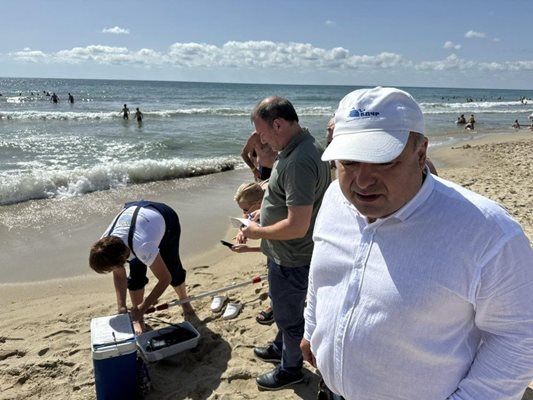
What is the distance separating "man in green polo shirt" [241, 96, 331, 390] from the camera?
254 cm

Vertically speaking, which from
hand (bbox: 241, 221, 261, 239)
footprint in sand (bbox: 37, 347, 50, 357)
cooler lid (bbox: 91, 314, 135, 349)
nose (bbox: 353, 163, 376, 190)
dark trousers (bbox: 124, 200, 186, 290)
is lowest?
footprint in sand (bbox: 37, 347, 50, 357)

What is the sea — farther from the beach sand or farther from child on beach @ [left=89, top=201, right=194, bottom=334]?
child on beach @ [left=89, top=201, right=194, bottom=334]

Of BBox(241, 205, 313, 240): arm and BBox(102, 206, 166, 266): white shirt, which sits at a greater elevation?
BBox(241, 205, 313, 240): arm

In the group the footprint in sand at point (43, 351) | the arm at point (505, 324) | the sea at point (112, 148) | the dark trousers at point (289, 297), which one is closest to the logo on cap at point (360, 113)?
the arm at point (505, 324)

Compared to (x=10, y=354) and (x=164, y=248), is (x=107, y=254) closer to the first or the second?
(x=164, y=248)

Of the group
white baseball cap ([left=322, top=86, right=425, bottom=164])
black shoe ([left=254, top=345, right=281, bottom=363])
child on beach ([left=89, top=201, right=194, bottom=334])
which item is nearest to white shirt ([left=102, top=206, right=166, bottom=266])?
child on beach ([left=89, top=201, right=194, bottom=334])

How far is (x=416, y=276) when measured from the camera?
4.22 feet

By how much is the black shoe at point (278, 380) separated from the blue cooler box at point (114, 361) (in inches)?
39.1

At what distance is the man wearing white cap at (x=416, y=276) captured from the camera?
1.20m

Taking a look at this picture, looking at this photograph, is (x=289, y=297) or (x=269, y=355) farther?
(x=269, y=355)

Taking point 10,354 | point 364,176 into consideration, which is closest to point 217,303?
point 10,354

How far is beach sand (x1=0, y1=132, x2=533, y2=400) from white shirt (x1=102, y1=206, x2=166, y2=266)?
1.00 meters

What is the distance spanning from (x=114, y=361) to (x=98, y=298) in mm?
2145

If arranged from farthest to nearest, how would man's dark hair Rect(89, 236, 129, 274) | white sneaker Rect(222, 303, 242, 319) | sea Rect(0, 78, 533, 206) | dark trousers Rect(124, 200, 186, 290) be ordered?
sea Rect(0, 78, 533, 206) → white sneaker Rect(222, 303, 242, 319) → dark trousers Rect(124, 200, 186, 290) → man's dark hair Rect(89, 236, 129, 274)
